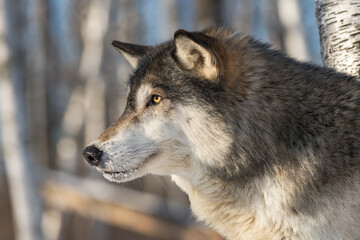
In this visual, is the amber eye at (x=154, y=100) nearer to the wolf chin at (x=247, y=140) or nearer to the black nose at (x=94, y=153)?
the wolf chin at (x=247, y=140)

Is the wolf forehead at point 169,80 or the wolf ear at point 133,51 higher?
the wolf ear at point 133,51

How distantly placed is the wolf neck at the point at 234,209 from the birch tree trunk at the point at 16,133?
13.6 feet

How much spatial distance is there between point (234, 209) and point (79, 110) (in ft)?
42.2

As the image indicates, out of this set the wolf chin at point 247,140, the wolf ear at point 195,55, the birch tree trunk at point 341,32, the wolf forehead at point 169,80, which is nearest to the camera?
the wolf chin at point 247,140

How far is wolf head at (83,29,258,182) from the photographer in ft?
8.95

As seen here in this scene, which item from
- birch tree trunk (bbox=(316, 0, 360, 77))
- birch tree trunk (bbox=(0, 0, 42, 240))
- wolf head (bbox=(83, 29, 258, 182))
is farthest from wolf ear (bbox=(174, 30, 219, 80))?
birch tree trunk (bbox=(0, 0, 42, 240))

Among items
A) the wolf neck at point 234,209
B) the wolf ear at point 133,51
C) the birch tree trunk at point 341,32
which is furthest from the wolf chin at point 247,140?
the wolf ear at point 133,51

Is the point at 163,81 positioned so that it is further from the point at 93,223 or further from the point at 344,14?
the point at 93,223

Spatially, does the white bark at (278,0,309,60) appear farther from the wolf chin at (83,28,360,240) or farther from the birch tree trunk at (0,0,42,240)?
the wolf chin at (83,28,360,240)

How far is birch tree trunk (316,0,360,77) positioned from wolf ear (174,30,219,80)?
37.7 inches

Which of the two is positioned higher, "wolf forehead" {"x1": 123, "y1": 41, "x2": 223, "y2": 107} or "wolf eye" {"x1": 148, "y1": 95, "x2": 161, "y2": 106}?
"wolf forehead" {"x1": 123, "y1": 41, "x2": 223, "y2": 107}

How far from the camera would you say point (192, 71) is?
2863mm

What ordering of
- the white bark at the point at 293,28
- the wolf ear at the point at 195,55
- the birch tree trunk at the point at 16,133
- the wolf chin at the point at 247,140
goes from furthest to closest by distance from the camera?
1. the white bark at the point at 293,28
2. the birch tree trunk at the point at 16,133
3. the wolf ear at the point at 195,55
4. the wolf chin at the point at 247,140

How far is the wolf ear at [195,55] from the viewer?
267 centimetres
